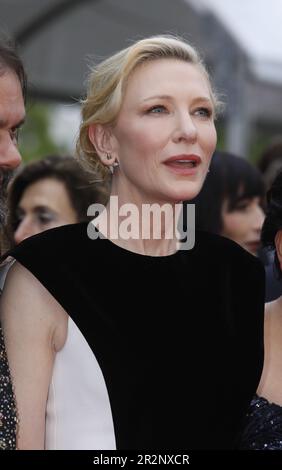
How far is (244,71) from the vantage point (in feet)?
34.5

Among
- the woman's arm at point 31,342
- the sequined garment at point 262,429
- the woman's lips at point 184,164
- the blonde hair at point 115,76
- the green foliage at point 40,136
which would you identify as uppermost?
the green foliage at point 40,136

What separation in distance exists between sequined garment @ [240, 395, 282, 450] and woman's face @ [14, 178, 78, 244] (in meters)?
1.82

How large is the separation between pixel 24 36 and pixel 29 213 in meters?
7.73

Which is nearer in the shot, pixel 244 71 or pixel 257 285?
pixel 257 285

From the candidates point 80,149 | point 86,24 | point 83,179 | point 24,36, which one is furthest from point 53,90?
point 80,149

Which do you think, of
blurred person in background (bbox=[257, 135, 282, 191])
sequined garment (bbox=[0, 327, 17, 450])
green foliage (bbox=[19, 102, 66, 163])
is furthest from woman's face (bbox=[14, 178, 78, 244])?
green foliage (bbox=[19, 102, 66, 163])

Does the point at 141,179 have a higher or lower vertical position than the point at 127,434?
higher

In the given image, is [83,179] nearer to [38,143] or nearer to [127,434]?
[127,434]

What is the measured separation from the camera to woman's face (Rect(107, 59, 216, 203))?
90.0 inches

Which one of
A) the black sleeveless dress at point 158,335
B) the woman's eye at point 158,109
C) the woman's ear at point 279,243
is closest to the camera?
the black sleeveless dress at point 158,335

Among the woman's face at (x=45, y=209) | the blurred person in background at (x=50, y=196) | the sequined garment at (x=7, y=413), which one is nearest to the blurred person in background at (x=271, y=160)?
the blurred person in background at (x=50, y=196)

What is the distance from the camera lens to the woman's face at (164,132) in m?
2.29

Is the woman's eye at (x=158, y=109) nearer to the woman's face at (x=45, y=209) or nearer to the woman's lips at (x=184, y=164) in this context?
the woman's lips at (x=184, y=164)

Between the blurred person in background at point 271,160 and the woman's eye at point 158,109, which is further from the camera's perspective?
the blurred person in background at point 271,160
